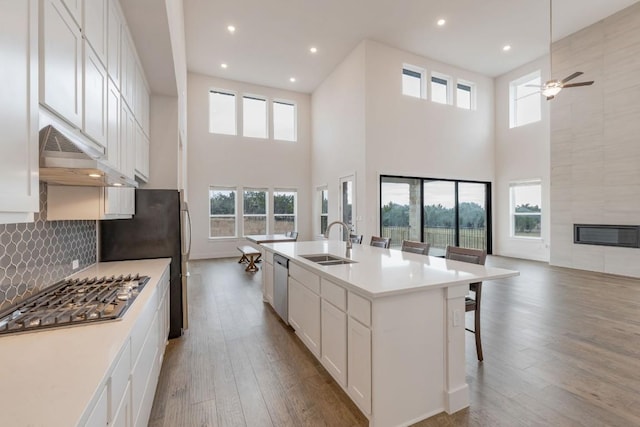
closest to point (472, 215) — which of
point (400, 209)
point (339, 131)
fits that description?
point (400, 209)

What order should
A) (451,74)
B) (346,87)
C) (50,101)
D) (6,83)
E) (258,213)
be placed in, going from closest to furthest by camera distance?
(6,83)
(50,101)
(346,87)
(451,74)
(258,213)

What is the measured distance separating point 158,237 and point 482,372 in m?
3.37

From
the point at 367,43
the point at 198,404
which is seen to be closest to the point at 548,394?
the point at 198,404

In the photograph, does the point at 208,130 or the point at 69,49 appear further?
the point at 208,130

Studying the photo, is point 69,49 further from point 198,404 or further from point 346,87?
point 346,87

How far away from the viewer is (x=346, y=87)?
7.35 m

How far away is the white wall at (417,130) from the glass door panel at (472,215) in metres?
0.35

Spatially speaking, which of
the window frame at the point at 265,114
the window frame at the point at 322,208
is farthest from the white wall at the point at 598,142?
the window frame at the point at 265,114

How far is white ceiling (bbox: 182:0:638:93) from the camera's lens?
5488mm

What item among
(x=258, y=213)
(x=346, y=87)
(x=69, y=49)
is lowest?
(x=258, y=213)

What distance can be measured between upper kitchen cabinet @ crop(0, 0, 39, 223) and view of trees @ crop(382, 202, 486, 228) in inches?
257

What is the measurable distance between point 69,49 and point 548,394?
3640 millimetres

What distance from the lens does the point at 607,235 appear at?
5.84 metres

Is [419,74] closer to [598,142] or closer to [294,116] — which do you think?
[294,116]
